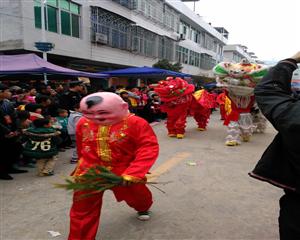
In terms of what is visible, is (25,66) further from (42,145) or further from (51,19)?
(51,19)

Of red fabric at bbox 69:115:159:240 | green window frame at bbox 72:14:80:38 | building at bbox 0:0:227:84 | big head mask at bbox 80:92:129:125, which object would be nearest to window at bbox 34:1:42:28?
building at bbox 0:0:227:84

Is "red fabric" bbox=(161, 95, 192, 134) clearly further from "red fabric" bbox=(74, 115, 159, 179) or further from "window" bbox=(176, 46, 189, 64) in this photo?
"window" bbox=(176, 46, 189, 64)

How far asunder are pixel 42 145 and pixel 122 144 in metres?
2.47

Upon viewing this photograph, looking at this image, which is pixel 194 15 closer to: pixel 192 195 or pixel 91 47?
pixel 91 47

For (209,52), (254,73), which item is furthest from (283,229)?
(209,52)

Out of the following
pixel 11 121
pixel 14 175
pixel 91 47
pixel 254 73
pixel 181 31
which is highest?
pixel 181 31

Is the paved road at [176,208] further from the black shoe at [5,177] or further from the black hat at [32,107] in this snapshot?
the black hat at [32,107]

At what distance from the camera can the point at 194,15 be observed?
119 feet

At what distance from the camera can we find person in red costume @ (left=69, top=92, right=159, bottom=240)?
269 centimetres

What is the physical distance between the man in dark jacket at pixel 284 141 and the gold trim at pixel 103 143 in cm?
140

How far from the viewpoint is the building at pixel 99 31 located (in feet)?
46.2

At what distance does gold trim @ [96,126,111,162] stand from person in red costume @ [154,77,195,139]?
18.0 feet

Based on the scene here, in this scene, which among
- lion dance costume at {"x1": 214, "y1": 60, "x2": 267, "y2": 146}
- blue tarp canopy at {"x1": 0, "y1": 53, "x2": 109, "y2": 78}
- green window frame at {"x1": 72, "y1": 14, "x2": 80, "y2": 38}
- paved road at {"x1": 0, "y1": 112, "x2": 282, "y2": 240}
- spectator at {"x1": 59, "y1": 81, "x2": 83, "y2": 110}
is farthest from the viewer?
green window frame at {"x1": 72, "y1": 14, "x2": 80, "y2": 38}

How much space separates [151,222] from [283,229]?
184 cm
